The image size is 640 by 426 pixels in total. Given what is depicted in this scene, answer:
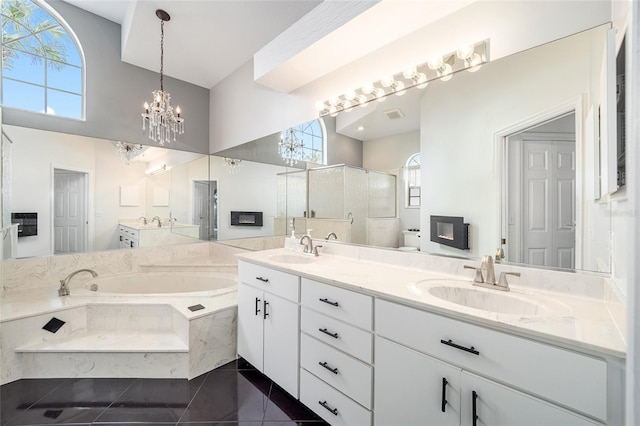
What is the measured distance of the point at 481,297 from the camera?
125cm

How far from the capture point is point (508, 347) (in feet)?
2.88

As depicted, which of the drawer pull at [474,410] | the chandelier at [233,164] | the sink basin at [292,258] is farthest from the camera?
the chandelier at [233,164]

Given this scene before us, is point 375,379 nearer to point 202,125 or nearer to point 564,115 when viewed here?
point 564,115

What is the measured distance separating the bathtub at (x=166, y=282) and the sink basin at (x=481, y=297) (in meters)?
2.12

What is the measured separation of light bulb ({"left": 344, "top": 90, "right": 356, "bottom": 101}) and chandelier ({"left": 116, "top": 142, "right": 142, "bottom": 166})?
259 centimetres

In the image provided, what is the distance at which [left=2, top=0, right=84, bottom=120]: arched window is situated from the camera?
242cm

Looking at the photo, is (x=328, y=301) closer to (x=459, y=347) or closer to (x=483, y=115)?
(x=459, y=347)

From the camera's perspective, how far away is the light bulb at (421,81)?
161 centimetres

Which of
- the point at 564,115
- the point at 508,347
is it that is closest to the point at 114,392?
the point at 508,347

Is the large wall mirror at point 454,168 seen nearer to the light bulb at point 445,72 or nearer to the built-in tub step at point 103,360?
the light bulb at point 445,72

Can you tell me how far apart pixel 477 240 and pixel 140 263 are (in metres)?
3.44

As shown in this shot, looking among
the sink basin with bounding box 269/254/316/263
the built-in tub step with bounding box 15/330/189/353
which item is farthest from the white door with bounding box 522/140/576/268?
the built-in tub step with bounding box 15/330/189/353

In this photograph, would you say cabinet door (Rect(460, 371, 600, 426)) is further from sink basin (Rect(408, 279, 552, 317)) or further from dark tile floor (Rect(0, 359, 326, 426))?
dark tile floor (Rect(0, 359, 326, 426))

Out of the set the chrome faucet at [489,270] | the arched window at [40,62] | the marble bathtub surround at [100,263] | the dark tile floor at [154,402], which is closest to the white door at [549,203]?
the chrome faucet at [489,270]
